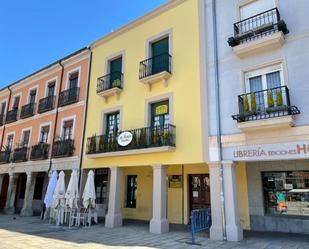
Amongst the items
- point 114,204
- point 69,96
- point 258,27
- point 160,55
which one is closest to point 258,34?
point 258,27

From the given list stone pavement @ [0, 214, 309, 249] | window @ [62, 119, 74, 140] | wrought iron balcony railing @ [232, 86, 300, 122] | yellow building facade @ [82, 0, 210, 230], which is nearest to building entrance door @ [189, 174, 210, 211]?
yellow building facade @ [82, 0, 210, 230]

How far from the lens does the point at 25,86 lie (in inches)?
853

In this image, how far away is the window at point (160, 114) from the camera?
12.6 meters

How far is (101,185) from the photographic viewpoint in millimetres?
16719

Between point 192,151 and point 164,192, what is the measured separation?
2.18 meters

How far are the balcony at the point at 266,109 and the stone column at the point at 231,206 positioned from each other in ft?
5.46

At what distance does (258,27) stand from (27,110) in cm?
1687

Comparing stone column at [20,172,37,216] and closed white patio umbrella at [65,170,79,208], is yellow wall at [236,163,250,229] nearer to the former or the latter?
closed white patio umbrella at [65,170,79,208]

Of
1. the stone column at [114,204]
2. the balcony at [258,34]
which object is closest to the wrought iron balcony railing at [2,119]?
the stone column at [114,204]

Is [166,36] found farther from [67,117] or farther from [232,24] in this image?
[67,117]

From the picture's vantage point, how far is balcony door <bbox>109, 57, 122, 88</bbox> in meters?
14.6

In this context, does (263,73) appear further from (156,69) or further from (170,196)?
(170,196)

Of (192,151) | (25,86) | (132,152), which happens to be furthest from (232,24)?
(25,86)

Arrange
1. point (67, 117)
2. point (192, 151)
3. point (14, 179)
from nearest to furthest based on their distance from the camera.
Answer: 1. point (192, 151)
2. point (67, 117)
3. point (14, 179)
